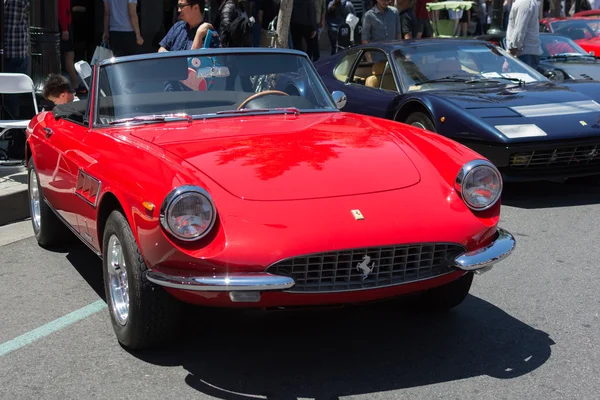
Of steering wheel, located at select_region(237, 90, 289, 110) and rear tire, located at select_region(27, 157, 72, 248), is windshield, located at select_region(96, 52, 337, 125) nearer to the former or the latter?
steering wheel, located at select_region(237, 90, 289, 110)

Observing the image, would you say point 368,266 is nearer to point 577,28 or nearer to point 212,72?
point 212,72

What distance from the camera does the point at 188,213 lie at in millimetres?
3740

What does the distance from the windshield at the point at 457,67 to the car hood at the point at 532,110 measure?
1.13ft

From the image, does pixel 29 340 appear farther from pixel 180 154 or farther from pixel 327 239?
pixel 327 239

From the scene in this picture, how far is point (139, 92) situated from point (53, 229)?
152 cm

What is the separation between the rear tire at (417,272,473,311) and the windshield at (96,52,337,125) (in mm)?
1405

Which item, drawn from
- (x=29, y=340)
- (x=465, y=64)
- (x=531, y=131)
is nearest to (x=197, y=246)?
(x=29, y=340)

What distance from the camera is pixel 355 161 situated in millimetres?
4273

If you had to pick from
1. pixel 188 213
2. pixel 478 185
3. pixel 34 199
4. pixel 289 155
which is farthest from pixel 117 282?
pixel 34 199

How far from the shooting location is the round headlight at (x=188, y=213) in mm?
3703

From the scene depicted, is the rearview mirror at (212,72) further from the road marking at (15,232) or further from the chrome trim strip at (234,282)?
the road marking at (15,232)

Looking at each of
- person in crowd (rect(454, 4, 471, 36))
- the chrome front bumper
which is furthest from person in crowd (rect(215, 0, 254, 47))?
person in crowd (rect(454, 4, 471, 36))

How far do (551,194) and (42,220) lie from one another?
172 inches

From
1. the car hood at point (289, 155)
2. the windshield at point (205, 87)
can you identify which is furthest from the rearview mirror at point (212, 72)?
the car hood at point (289, 155)
